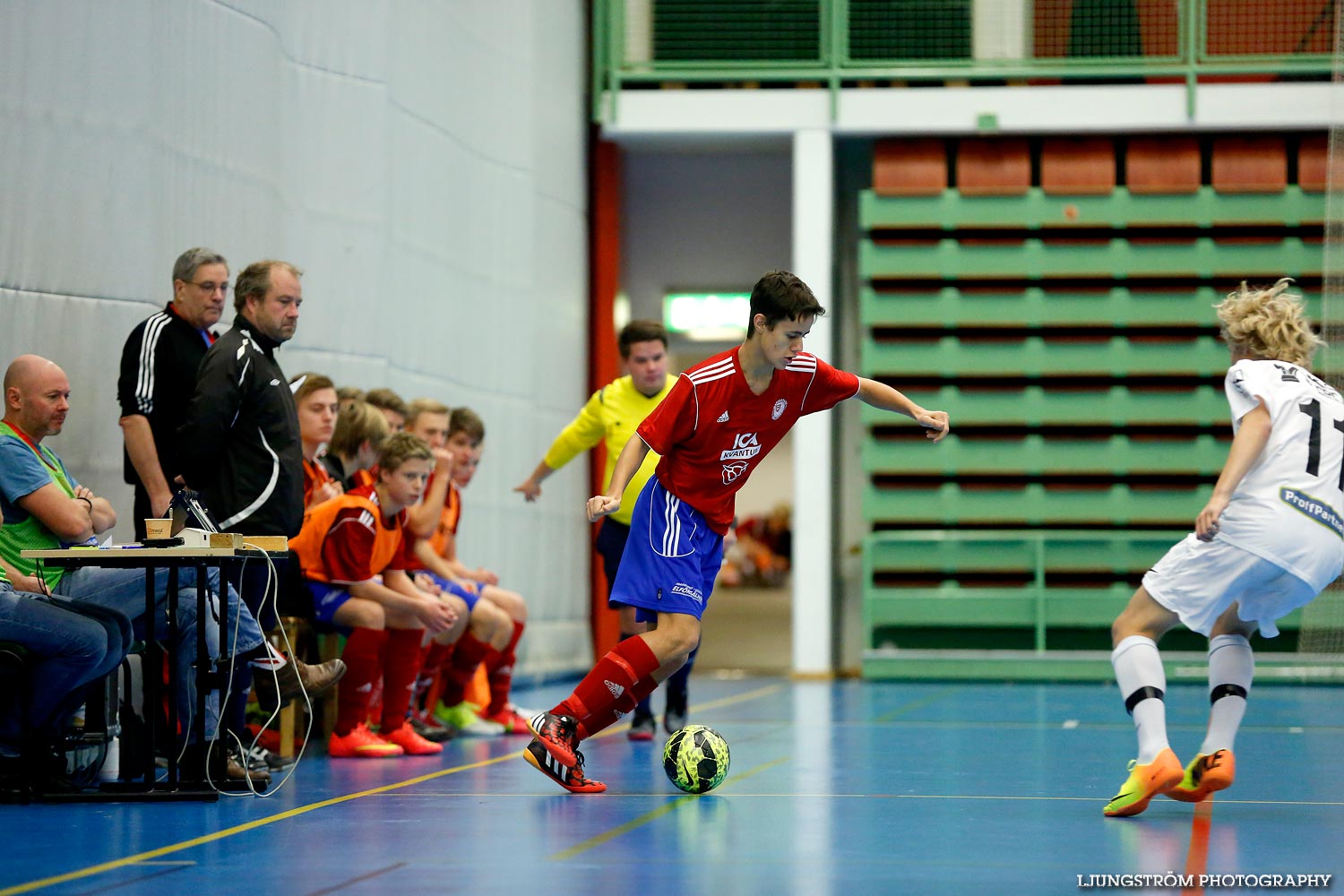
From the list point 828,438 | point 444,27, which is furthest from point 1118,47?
point 444,27

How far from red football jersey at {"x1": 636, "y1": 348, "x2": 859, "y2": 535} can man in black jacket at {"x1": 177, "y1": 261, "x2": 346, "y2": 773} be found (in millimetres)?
1514

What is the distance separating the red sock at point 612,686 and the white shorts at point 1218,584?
171cm

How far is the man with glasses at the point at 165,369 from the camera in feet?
19.2

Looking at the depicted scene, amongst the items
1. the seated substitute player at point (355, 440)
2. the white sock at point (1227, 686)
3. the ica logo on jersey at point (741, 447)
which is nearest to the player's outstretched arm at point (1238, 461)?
the white sock at point (1227, 686)

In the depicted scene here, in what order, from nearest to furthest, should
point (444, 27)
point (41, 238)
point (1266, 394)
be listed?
point (1266, 394) < point (41, 238) < point (444, 27)

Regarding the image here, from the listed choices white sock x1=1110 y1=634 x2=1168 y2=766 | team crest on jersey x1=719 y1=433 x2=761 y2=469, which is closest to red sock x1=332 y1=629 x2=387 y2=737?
team crest on jersey x1=719 y1=433 x2=761 y2=469

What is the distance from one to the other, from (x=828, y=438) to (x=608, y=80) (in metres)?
3.75

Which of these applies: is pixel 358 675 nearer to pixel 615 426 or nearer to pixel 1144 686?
pixel 615 426

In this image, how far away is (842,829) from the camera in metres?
4.49

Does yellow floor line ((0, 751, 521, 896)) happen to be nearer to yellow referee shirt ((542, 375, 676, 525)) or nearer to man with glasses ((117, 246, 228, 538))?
man with glasses ((117, 246, 228, 538))

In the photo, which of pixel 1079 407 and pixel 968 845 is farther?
pixel 1079 407

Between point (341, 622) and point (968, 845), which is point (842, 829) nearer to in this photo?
point (968, 845)

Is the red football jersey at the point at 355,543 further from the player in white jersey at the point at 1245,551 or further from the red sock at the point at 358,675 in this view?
the player in white jersey at the point at 1245,551

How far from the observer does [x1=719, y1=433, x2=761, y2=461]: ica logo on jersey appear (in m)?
5.41
